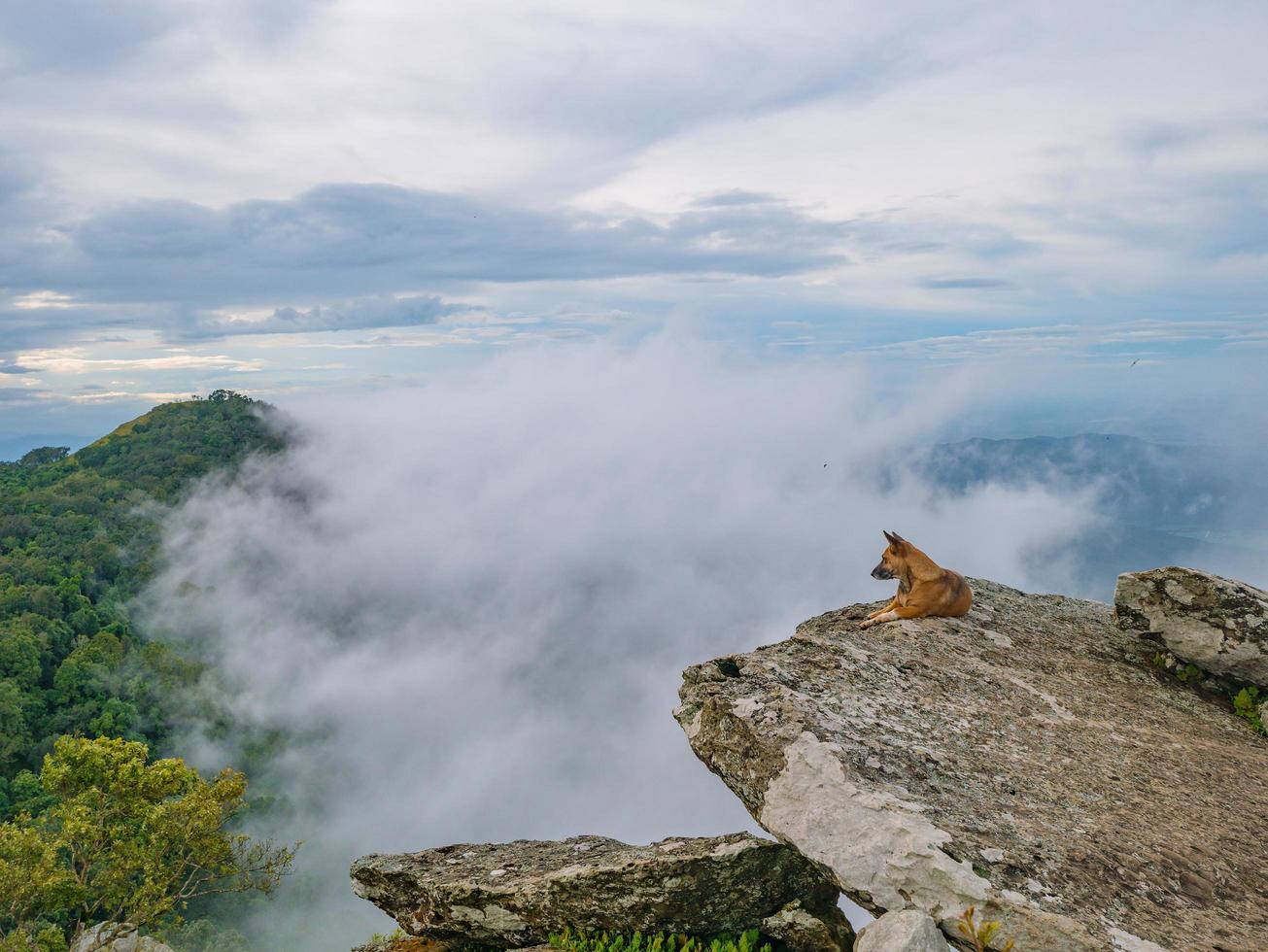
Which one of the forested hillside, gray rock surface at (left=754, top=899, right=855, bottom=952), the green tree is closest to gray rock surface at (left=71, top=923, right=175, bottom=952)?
the green tree

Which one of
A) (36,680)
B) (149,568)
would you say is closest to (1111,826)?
(36,680)

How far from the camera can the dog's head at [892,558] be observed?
12.2 meters

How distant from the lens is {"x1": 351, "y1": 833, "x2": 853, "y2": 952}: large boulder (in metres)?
8.82

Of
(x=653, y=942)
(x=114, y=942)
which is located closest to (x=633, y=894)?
(x=653, y=942)

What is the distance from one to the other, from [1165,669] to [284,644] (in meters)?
212

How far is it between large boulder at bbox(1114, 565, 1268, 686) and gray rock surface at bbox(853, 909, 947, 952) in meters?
6.97

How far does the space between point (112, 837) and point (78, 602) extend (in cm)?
11048

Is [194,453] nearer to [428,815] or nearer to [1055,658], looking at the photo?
[428,815]

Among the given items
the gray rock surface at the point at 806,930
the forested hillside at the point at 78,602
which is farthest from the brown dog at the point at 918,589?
the forested hillside at the point at 78,602

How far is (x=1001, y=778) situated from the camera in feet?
26.7

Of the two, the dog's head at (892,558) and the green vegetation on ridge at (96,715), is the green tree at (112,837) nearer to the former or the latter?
the green vegetation on ridge at (96,715)

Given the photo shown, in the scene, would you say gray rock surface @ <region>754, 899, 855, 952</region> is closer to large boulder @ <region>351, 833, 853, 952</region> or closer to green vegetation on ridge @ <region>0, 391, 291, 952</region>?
large boulder @ <region>351, 833, 853, 952</region>

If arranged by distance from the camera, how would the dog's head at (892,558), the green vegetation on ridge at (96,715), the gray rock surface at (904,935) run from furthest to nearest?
the green vegetation on ridge at (96,715) → the dog's head at (892,558) → the gray rock surface at (904,935)

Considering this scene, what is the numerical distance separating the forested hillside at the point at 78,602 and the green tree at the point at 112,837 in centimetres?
3927
